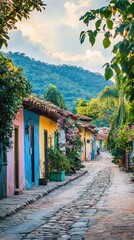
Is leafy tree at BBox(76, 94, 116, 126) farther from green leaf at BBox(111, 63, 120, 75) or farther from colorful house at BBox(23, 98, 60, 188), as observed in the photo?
green leaf at BBox(111, 63, 120, 75)

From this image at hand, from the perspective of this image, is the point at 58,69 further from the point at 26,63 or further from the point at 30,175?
the point at 30,175

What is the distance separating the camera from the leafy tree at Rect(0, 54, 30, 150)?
25.7 ft

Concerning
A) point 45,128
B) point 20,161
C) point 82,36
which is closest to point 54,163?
point 45,128

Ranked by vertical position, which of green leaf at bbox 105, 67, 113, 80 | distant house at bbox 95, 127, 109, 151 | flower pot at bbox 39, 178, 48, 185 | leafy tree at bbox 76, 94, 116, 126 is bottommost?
flower pot at bbox 39, 178, 48, 185

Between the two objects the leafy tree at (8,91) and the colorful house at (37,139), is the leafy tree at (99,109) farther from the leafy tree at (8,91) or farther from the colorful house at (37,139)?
the leafy tree at (8,91)

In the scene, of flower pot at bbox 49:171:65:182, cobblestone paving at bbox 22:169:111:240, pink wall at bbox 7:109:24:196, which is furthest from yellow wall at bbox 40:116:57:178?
cobblestone paving at bbox 22:169:111:240

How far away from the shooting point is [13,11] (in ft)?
21.8

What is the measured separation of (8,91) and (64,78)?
232 feet

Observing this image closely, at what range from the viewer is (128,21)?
384 centimetres

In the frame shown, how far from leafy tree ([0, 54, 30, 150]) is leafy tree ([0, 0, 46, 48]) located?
0.98m

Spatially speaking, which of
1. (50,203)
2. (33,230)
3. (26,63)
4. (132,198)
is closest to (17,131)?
(50,203)

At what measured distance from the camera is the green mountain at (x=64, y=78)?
237 ft

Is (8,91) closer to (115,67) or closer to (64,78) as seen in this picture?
(115,67)

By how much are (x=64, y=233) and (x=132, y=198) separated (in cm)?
528
